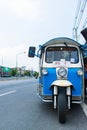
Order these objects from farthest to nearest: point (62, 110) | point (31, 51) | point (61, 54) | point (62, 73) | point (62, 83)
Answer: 1. point (31, 51)
2. point (61, 54)
3. point (62, 73)
4. point (62, 83)
5. point (62, 110)

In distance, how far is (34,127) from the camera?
684 centimetres

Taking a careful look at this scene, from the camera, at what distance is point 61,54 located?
9352mm

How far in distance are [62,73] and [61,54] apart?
1036 millimetres

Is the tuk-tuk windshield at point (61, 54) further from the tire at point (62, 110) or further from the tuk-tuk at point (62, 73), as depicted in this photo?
the tire at point (62, 110)

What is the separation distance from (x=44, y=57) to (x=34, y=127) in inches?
129

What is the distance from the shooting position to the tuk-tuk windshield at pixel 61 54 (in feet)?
30.5

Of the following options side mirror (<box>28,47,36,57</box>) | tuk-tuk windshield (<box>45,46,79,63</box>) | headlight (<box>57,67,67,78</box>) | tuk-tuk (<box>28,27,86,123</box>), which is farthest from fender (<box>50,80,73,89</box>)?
side mirror (<box>28,47,36,57</box>)

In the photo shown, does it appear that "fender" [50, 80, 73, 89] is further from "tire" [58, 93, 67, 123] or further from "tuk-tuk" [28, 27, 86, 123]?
"tire" [58, 93, 67, 123]

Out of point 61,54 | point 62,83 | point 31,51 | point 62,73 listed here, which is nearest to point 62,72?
point 62,73

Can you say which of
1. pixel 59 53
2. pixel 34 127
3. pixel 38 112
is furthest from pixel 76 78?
pixel 34 127

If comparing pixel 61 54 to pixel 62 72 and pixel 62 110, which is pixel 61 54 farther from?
pixel 62 110

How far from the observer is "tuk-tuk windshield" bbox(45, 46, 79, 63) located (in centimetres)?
928

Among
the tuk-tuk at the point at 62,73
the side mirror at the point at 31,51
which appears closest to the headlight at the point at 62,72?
the tuk-tuk at the point at 62,73

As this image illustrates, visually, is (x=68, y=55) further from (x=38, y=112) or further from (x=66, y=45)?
(x=38, y=112)
